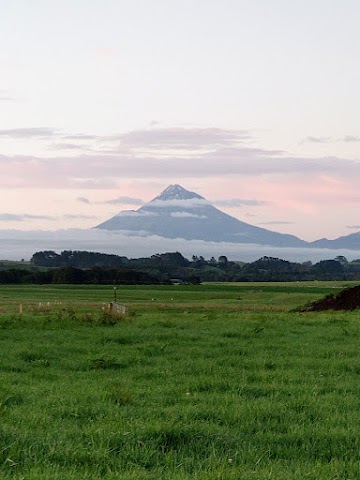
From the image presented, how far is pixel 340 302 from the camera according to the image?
2254 inches

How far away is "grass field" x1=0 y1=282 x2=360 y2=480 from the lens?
8023 mm

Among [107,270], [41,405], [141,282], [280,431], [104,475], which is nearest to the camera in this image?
[104,475]

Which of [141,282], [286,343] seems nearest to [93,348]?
[286,343]

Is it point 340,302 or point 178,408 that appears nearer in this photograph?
point 178,408

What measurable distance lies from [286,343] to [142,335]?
16.0 ft

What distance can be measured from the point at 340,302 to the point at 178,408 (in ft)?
159

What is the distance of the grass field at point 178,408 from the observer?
26.3ft

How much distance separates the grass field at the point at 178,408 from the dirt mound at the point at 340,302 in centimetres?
3489

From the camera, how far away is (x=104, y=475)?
7434mm

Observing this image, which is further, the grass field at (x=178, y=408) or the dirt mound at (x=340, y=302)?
the dirt mound at (x=340, y=302)

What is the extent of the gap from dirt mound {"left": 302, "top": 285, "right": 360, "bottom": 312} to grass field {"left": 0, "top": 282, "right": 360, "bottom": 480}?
3489cm

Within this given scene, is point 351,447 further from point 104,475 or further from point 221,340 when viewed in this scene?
point 221,340

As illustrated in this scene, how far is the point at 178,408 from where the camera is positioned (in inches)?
433

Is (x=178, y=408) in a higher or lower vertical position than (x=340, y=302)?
higher
